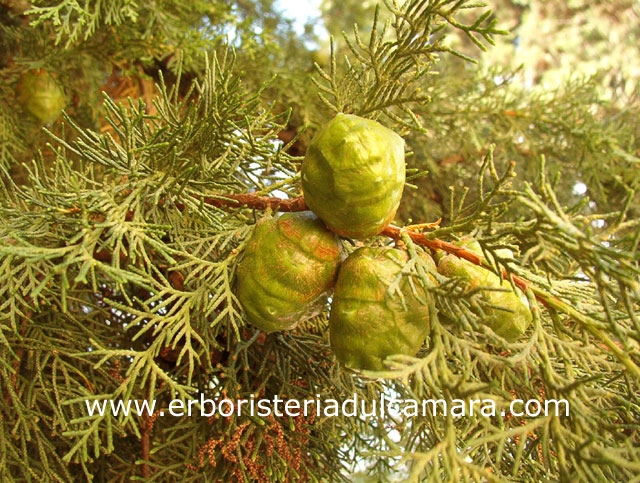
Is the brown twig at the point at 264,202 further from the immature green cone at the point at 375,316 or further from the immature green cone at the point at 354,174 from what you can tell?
the immature green cone at the point at 375,316

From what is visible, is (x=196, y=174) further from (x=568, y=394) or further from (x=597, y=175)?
(x=597, y=175)

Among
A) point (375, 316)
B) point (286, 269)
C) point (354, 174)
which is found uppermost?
point (354, 174)

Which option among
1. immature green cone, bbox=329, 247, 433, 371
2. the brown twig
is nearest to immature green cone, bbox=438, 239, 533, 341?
immature green cone, bbox=329, 247, 433, 371

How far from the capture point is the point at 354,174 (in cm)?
109

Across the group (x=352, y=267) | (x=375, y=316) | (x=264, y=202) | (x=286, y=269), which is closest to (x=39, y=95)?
(x=264, y=202)

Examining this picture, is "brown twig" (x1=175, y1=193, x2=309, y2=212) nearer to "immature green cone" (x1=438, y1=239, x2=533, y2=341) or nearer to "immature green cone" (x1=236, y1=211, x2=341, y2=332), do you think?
"immature green cone" (x1=236, y1=211, x2=341, y2=332)

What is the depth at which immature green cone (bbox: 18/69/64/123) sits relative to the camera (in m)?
2.12

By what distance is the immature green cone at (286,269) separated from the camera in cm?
115

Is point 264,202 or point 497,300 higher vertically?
point 264,202

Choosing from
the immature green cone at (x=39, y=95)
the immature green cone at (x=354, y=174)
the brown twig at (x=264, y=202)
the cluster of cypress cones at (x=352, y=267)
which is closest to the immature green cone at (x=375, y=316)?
the cluster of cypress cones at (x=352, y=267)

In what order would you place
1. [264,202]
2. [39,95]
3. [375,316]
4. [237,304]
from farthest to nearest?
[39,95] → [264,202] → [237,304] → [375,316]

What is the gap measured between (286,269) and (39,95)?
1657 mm

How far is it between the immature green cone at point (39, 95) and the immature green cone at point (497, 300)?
1.87 metres

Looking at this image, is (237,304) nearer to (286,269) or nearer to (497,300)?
(286,269)
